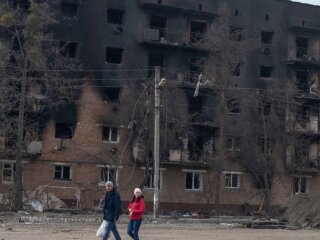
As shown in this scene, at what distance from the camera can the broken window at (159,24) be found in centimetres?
5788

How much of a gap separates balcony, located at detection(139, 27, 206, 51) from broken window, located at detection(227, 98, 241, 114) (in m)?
4.87

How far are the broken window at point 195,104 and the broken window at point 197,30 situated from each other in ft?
15.1

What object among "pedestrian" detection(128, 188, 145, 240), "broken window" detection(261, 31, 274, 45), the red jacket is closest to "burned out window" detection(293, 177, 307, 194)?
"broken window" detection(261, 31, 274, 45)

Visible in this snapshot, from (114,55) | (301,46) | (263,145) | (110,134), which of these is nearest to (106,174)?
(110,134)

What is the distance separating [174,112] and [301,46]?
1503cm

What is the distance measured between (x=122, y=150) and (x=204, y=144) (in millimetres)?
6929

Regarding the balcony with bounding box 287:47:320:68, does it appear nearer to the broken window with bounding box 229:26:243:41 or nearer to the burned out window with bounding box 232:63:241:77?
the burned out window with bounding box 232:63:241:77

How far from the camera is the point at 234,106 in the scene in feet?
194

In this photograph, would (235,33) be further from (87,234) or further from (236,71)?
(87,234)

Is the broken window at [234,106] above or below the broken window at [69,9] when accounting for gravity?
below

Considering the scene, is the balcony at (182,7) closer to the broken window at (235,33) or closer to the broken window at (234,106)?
the broken window at (235,33)

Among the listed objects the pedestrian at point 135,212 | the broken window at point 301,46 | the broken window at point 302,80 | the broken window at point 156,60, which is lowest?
the pedestrian at point 135,212

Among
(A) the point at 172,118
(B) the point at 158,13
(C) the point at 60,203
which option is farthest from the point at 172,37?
(C) the point at 60,203

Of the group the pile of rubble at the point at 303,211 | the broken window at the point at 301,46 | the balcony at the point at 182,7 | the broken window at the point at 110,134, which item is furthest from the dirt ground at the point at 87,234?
the broken window at the point at 301,46
